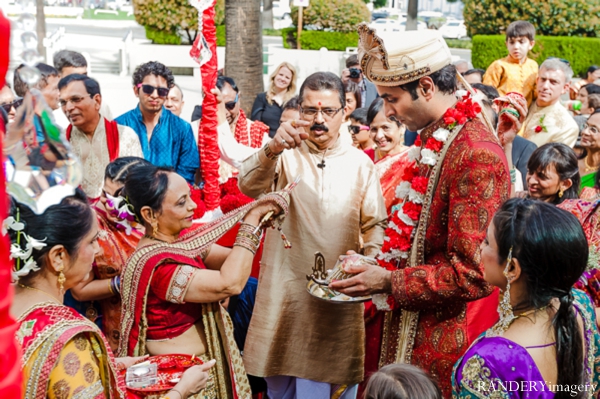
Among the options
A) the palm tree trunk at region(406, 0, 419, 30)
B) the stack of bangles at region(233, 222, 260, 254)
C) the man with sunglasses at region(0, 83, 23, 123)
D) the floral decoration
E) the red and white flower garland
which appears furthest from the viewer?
the palm tree trunk at region(406, 0, 419, 30)

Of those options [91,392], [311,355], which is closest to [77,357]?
[91,392]

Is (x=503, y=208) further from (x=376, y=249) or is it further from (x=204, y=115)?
(x=204, y=115)

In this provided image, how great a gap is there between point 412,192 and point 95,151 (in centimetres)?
276

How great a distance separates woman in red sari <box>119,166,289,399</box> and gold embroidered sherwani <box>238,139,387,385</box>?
47 cm

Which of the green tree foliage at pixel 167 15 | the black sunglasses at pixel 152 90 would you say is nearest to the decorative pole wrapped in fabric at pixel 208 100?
the black sunglasses at pixel 152 90

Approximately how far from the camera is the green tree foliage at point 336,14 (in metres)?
20.3

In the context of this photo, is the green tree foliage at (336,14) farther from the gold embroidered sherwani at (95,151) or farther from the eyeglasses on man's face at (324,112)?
the eyeglasses on man's face at (324,112)

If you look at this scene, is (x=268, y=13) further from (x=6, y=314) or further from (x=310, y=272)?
(x=6, y=314)

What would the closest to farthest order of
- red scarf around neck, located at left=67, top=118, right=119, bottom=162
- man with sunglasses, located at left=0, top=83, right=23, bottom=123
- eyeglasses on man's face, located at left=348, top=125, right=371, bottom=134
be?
man with sunglasses, located at left=0, top=83, right=23, bottom=123 → red scarf around neck, located at left=67, top=118, right=119, bottom=162 → eyeglasses on man's face, located at left=348, top=125, right=371, bottom=134

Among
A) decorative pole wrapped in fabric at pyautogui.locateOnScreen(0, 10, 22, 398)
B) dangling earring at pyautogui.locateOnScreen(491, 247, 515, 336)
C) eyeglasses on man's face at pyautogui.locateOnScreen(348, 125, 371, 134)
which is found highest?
decorative pole wrapped in fabric at pyautogui.locateOnScreen(0, 10, 22, 398)

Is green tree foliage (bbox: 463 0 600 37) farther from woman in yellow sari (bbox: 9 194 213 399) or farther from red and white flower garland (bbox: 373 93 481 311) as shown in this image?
woman in yellow sari (bbox: 9 194 213 399)

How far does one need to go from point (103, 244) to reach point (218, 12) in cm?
1827

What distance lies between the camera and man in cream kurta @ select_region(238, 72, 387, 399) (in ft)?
11.8

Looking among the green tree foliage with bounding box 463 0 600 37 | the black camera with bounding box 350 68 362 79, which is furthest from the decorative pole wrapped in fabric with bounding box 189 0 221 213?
the green tree foliage with bounding box 463 0 600 37
